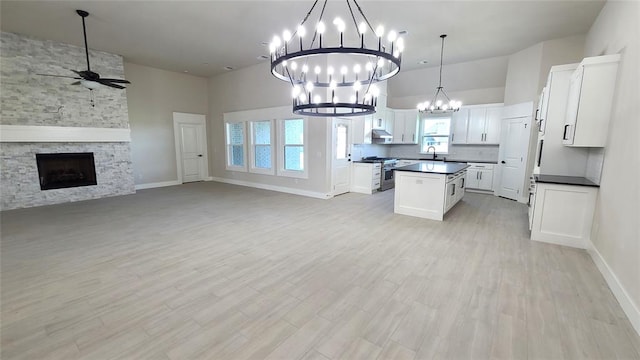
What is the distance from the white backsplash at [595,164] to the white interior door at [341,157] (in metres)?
4.49

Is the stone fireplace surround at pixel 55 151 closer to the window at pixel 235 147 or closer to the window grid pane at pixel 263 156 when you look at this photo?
the window at pixel 235 147

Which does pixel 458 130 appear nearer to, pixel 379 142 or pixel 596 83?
pixel 379 142

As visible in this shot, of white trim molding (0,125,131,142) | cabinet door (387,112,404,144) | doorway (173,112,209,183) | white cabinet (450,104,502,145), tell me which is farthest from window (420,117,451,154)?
white trim molding (0,125,131,142)

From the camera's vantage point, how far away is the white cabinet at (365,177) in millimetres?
6887

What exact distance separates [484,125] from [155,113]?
9.37 m

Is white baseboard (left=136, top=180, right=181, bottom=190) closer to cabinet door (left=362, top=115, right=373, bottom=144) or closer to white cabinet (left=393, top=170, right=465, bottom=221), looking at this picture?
cabinet door (left=362, top=115, right=373, bottom=144)

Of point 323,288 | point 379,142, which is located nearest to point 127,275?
point 323,288

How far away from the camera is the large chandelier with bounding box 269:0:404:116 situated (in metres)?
2.39

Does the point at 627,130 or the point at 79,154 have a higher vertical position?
the point at 627,130

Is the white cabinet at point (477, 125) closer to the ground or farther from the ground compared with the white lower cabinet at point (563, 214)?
farther from the ground

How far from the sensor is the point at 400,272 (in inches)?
112

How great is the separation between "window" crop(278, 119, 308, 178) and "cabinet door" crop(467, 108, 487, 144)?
4.70 meters

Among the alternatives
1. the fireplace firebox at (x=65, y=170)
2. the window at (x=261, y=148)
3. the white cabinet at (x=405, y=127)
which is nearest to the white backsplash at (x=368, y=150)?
the white cabinet at (x=405, y=127)

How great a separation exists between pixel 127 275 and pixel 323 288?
6.84 feet
